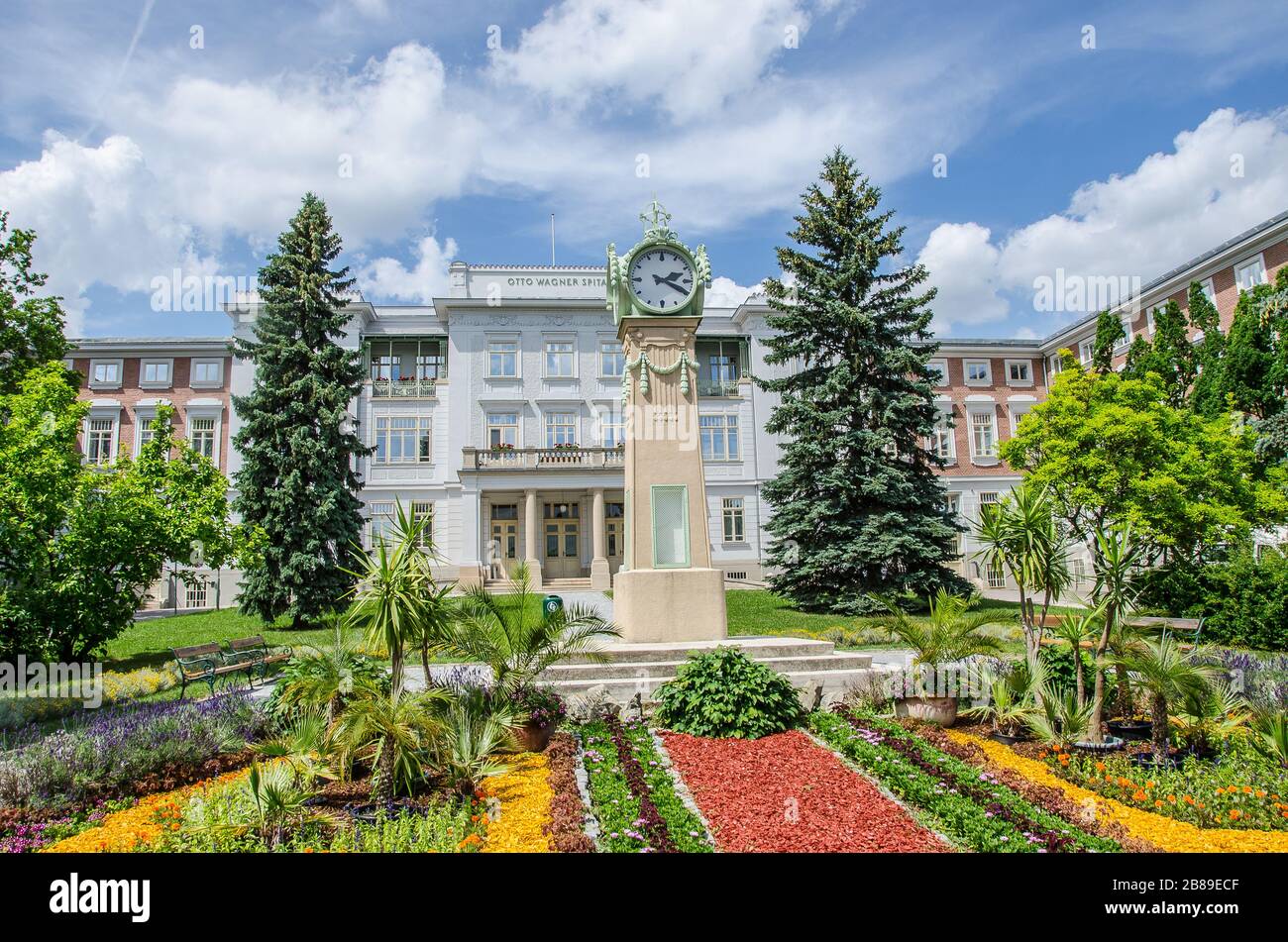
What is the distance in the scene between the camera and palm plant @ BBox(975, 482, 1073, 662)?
350 inches

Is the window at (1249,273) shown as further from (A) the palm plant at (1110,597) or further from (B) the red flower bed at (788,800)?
(B) the red flower bed at (788,800)

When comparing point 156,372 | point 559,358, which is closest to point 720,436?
point 559,358

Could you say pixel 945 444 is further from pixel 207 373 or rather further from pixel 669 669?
pixel 207 373

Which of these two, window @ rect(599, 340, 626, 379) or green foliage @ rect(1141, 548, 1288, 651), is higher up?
window @ rect(599, 340, 626, 379)

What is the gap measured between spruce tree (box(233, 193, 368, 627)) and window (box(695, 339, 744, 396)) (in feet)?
62.3

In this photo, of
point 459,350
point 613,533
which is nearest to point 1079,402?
point 613,533

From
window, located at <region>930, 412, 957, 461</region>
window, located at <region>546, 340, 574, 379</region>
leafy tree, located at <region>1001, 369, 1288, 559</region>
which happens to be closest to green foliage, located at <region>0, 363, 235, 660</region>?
leafy tree, located at <region>1001, 369, 1288, 559</region>

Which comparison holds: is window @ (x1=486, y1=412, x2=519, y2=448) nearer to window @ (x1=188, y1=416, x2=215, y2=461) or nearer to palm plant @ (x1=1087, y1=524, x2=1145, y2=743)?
window @ (x1=188, y1=416, x2=215, y2=461)

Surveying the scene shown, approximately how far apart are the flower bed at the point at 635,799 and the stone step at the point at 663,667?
45.7 inches

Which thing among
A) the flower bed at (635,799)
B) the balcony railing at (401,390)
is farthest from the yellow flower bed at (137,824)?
the balcony railing at (401,390)

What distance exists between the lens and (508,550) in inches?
1366

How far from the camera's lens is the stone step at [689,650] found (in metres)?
10.8

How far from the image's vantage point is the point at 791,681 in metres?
10.4

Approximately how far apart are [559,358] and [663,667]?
1095 inches
